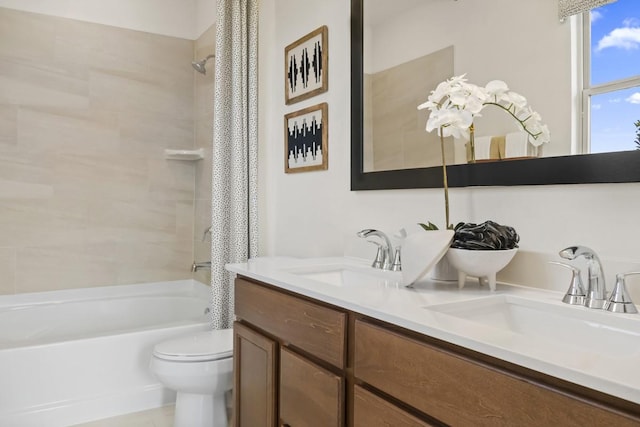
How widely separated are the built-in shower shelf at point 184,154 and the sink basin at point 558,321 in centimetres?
263

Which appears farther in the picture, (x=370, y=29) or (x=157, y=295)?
(x=157, y=295)

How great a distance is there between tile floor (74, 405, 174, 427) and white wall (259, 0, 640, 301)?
1023 millimetres

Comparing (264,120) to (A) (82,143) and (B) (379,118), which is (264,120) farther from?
(A) (82,143)

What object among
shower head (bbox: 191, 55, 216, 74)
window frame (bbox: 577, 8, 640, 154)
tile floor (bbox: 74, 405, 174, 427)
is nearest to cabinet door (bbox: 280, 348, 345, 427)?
window frame (bbox: 577, 8, 640, 154)

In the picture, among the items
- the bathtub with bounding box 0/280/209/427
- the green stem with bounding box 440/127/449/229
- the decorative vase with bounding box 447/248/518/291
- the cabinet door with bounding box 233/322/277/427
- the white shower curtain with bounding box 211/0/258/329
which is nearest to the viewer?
the decorative vase with bounding box 447/248/518/291

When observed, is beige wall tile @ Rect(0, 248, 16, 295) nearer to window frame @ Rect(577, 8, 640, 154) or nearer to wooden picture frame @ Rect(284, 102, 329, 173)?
wooden picture frame @ Rect(284, 102, 329, 173)

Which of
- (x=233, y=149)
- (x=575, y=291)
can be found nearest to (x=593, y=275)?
(x=575, y=291)

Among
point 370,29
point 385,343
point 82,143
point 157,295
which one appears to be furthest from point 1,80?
point 385,343

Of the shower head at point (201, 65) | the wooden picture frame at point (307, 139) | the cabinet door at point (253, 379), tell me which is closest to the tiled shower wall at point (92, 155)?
the shower head at point (201, 65)

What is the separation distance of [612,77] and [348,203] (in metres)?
1.08

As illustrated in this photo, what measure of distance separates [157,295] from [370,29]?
2.41 metres

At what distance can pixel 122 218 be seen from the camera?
10.5ft

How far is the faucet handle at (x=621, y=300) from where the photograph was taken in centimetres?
91

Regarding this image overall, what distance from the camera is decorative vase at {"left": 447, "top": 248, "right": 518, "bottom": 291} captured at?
1116 mm
